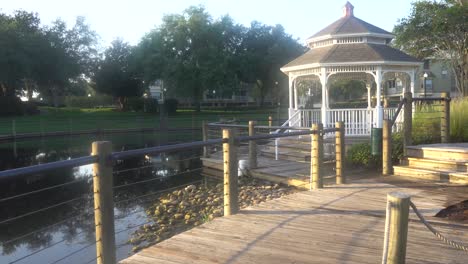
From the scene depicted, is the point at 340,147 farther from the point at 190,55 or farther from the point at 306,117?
the point at 190,55

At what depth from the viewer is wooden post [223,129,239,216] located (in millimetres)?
6148

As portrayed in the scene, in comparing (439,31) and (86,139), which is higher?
(439,31)

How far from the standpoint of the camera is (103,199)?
4262mm

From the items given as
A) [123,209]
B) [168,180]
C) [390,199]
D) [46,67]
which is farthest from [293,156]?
[46,67]

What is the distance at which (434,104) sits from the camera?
1516cm

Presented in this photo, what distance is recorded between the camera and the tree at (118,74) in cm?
5362

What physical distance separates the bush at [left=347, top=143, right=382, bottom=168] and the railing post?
29.4 ft

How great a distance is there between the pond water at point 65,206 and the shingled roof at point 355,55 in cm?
576

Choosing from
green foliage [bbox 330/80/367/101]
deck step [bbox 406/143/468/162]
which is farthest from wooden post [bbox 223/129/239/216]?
green foliage [bbox 330/80/367/101]

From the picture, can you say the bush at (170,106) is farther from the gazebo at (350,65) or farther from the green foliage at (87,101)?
the gazebo at (350,65)

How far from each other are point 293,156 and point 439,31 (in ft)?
56.1

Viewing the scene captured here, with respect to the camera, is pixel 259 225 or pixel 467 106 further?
pixel 467 106

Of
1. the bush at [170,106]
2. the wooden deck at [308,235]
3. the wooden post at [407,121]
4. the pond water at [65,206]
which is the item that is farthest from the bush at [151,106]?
the wooden deck at [308,235]

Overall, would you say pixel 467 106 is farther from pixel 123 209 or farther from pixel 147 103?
pixel 147 103
